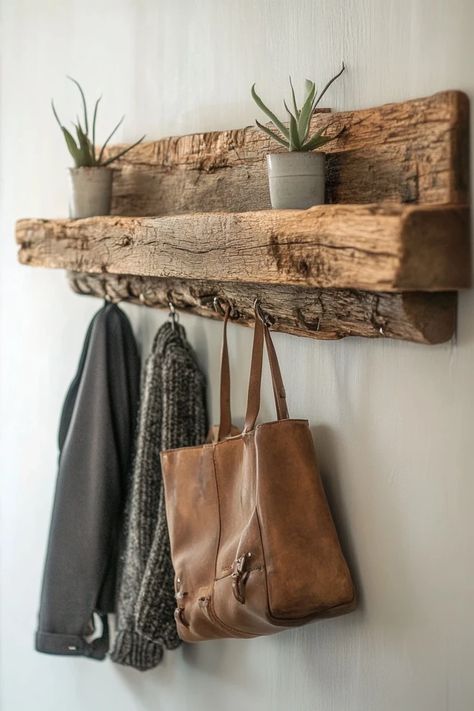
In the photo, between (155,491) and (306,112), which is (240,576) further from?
(306,112)

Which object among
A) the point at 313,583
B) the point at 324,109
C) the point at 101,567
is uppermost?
the point at 324,109

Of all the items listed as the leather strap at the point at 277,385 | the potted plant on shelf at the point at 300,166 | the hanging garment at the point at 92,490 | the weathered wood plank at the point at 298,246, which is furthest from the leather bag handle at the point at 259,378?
the hanging garment at the point at 92,490

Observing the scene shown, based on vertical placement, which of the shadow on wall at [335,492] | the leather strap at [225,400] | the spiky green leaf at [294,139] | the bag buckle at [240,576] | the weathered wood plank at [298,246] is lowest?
the bag buckle at [240,576]

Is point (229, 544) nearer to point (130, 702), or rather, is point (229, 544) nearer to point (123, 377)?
point (123, 377)

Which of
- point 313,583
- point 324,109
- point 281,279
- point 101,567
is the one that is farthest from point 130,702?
point 324,109

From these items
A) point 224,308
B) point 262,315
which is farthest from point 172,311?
point 262,315

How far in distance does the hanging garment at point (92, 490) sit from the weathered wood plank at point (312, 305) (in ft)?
0.40

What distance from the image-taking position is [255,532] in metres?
1.44

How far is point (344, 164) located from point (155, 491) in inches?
28.5

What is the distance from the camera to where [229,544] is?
1522 millimetres

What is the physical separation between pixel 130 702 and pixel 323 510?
85 centimetres

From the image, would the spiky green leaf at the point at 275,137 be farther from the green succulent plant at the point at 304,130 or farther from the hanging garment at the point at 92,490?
the hanging garment at the point at 92,490

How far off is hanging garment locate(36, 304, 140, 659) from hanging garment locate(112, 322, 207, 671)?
7 cm

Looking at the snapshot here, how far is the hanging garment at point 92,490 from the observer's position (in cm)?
190
